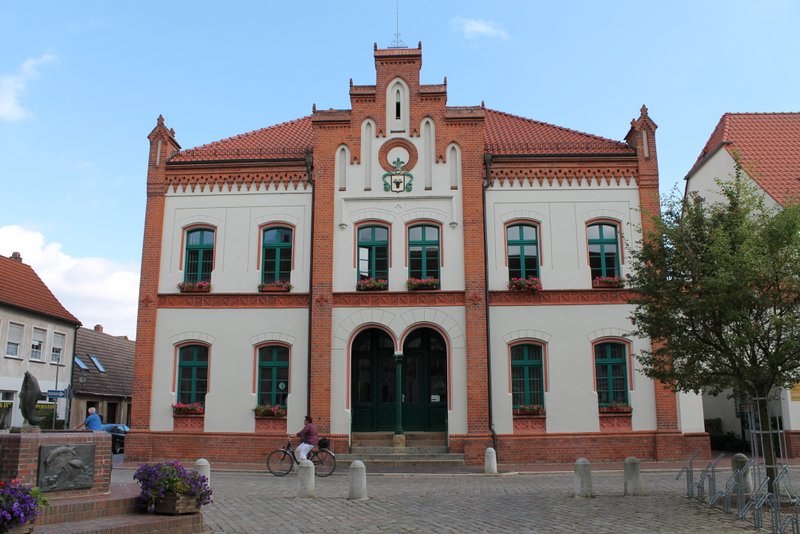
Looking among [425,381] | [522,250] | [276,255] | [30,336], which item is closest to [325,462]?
[425,381]

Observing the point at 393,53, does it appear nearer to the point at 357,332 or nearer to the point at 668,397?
the point at 357,332

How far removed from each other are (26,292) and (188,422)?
640 inches

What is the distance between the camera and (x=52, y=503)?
10344 mm

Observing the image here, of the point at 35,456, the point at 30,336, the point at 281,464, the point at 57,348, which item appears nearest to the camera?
the point at 35,456

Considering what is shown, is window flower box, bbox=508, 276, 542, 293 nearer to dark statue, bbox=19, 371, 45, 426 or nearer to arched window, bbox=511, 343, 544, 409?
arched window, bbox=511, 343, 544, 409

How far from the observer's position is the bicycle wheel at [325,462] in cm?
1931

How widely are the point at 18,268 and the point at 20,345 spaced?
215 inches

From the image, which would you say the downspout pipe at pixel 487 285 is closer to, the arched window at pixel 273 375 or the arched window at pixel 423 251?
the arched window at pixel 423 251

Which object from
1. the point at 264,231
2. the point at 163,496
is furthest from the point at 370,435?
the point at 163,496

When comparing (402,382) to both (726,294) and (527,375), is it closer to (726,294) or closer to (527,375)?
(527,375)

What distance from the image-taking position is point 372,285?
74.6ft

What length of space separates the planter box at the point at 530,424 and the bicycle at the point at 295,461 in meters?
5.95

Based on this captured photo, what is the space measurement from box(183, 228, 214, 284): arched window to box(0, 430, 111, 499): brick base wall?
12421 millimetres

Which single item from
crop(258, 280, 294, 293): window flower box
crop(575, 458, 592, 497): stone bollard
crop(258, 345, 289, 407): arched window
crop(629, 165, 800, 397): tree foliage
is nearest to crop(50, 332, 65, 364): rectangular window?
crop(258, 345, 289, 407): arched window
